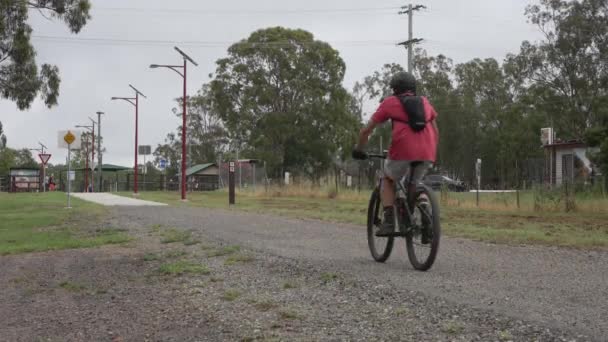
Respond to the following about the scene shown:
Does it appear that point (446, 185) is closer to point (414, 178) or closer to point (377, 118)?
point (414, 178)

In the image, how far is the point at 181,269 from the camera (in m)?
6.84

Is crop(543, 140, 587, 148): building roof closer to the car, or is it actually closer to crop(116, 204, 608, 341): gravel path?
the car

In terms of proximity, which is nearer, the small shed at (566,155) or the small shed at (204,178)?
the small shed at (566,155)

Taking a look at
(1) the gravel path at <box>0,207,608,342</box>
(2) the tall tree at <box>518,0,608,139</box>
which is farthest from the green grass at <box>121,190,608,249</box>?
(2) the tall tree at <box>518,0,608,139</box>

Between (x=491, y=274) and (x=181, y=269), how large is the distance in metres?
2.96

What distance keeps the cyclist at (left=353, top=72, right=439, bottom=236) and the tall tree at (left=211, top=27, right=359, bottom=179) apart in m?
49.5

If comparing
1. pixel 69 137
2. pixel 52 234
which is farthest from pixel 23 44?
pixel 52 234

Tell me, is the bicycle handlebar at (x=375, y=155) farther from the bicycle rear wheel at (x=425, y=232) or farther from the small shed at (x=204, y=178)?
the small shed at (x=204, y=178)

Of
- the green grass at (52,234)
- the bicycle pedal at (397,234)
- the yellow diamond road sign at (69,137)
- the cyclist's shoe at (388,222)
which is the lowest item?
the green grass at (52,234)

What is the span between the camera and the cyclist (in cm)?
613

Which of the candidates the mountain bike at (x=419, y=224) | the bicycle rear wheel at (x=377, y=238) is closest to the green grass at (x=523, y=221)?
the bicycle rear wheel at (x=377, y=238)

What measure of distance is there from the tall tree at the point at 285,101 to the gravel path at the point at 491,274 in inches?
1831

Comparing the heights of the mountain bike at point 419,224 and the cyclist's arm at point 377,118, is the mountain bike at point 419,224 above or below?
below

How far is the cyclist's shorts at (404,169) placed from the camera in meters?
6.25
